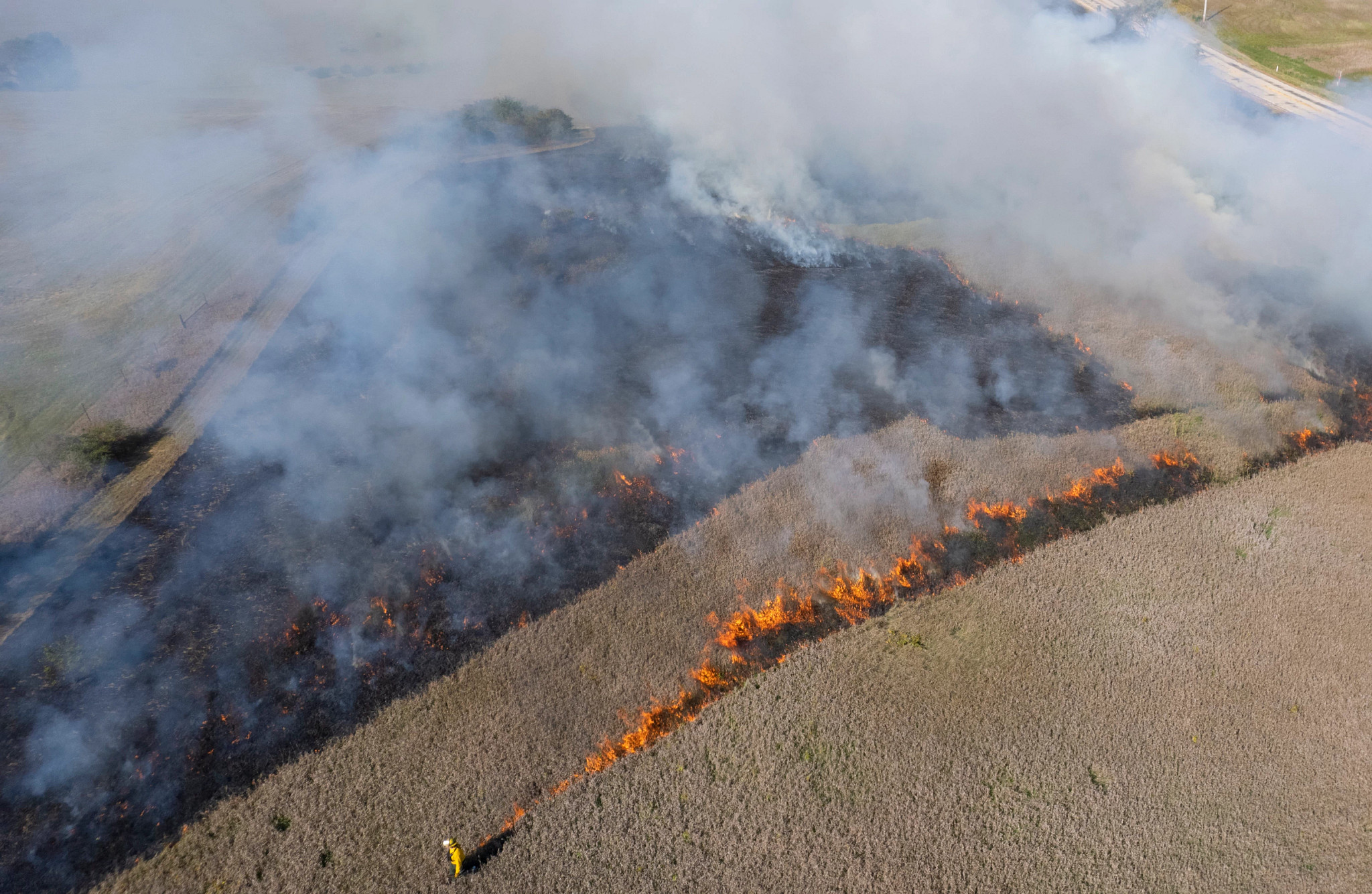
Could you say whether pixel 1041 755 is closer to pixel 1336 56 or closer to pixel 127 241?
pixel 127 241

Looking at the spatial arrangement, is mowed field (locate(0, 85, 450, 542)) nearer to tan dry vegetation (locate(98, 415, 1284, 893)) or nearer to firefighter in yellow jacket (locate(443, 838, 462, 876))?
tan dry vegetation (locate(98, 415, 1284, 893))

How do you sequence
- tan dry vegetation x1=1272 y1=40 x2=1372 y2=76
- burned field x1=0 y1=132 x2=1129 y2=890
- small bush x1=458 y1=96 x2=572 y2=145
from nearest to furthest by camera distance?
burned field x1=0 y1=132 x2=1129 y2=890 < small bush x1=458 y1=96 x2=572 y2=145 < tan dry vegetation x1=1272 y1=40 x2=1372 y2=76

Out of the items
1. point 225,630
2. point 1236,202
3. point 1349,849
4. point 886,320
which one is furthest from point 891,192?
point 225,630

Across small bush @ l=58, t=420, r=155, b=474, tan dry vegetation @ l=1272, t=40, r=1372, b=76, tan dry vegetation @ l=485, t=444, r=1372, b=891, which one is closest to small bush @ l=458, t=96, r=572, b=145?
small bush @ l=58, t=420, r=155, b=474

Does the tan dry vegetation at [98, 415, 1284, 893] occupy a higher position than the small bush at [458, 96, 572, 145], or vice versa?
the small bush at [458, 96, 572, 145]

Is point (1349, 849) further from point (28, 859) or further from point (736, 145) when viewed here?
point (736, 145)

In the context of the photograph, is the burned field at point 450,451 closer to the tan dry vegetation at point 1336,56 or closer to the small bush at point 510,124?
the small bush at point 510,124

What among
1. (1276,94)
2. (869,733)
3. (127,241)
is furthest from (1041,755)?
(1276,94)
